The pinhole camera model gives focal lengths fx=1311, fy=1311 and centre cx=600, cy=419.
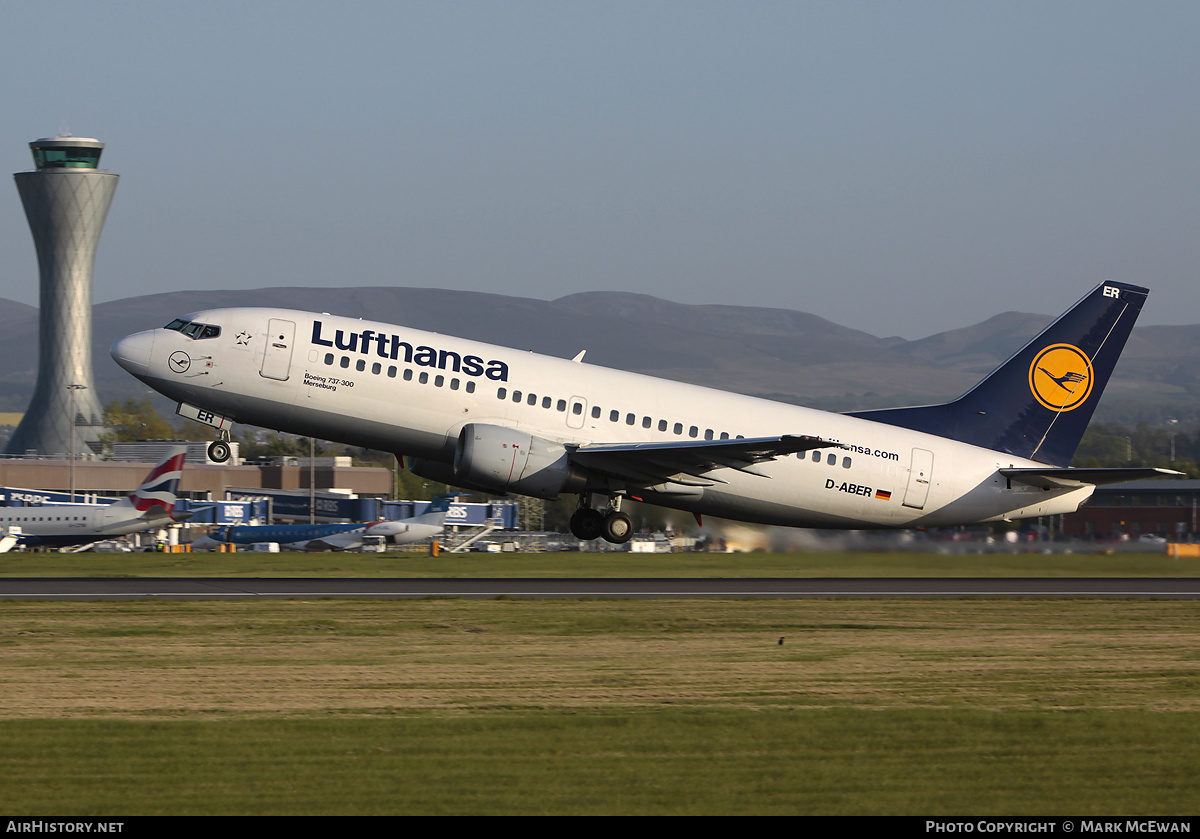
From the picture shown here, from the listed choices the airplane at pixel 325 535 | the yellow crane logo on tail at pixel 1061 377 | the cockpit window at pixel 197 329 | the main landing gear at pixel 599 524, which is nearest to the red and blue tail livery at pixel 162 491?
the airplane at pixel 325 535

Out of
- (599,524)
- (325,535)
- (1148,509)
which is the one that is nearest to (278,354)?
(599,524)

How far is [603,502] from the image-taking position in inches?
1391

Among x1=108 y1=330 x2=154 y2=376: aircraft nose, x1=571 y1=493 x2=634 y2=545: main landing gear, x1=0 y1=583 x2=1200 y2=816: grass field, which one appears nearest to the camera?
x1=0 y1=583 x2=1200 y2=816: grass field

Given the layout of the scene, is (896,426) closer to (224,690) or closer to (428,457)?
(428,457)

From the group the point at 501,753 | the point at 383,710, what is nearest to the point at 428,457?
the point at 383,710

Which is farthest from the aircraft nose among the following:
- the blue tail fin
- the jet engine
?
the blue tail fin

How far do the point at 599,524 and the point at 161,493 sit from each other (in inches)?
1726

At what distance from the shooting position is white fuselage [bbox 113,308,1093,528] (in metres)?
31.9

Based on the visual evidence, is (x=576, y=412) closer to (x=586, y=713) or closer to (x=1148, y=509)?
(x=586, y=713)

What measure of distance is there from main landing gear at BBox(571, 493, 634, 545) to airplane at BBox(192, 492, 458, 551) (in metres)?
42.4

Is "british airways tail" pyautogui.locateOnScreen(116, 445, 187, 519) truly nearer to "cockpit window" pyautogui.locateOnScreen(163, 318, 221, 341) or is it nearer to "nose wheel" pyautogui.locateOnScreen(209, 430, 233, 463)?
"nose wheel" pyautogui.locateOnScreen(209, 430, 233, 463)

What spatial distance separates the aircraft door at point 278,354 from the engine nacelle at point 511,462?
4574 mm
